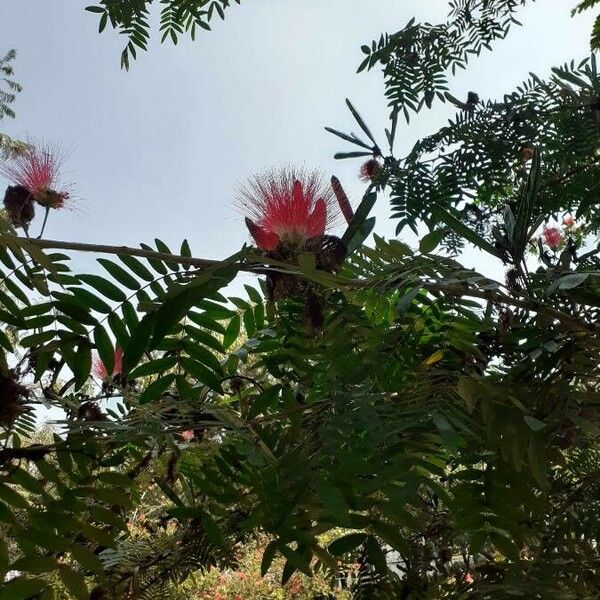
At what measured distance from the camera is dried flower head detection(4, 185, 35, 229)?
3.11ft

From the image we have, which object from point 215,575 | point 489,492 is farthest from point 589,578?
point 215,575

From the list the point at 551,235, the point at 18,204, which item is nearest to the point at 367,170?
the point at 551,235

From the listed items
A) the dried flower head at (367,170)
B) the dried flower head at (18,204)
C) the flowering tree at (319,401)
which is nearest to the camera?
the flowering tree at (319,401)

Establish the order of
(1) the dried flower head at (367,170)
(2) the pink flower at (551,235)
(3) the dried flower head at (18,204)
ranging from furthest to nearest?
(2) the pink flower at (551,235) → (1) the dried flower head at (367,170) → (3) the dried flower head at (18,204)

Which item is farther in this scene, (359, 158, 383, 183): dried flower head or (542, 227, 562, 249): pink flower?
(542, 227, 562, 249): pink flower

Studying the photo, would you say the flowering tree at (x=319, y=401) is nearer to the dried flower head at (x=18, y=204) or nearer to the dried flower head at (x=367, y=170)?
the dried flower head at (x=18, y=204)

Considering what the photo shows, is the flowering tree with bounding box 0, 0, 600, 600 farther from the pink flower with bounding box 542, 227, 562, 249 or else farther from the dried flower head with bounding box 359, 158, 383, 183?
the pink flower with bounding box 542, 227, 562, 249

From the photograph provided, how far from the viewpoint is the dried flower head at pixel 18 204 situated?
95 centimetres

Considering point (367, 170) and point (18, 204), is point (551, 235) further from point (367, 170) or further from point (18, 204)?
point (18, 204)

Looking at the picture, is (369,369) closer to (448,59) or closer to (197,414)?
(197,414)

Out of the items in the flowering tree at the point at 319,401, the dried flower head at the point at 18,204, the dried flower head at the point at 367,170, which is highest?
the dried flower head at the point at 367,170

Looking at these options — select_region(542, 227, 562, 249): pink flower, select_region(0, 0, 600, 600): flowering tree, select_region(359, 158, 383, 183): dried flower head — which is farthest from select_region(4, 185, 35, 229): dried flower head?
select_region(542, 227, 562, 249): pink flower

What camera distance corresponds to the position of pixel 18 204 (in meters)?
0.96

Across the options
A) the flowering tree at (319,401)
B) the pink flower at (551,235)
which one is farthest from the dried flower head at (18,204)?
the pink flower at (551,235)
